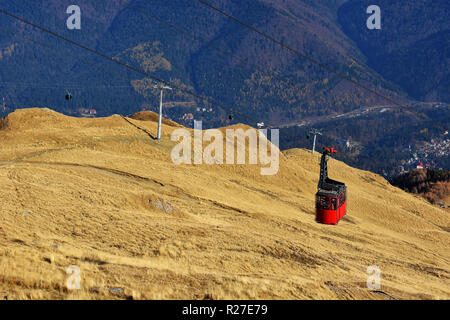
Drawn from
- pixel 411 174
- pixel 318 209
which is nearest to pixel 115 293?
pixel 318 209

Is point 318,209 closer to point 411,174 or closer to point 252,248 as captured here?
point 252,248

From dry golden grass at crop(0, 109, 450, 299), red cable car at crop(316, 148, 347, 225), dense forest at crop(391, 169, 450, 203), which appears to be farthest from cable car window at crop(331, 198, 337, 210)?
dense forest at crop(391, 169, 450, 203)

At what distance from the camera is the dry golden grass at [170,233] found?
1523 centimetres

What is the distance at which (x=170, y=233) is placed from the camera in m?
22.7

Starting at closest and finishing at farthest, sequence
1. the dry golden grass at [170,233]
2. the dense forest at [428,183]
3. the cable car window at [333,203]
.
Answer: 1. the dry golden grass at [170,233]
2. the cable car window at [333,203]
3. the dense forest at [428,183]

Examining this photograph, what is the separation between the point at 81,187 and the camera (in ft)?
96.6

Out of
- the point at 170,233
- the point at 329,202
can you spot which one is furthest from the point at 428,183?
the point at 170,233

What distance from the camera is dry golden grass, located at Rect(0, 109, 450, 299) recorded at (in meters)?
15.2

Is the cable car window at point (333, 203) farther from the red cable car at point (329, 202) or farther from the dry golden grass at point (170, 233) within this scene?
the dry golden grass at point (170, 233)

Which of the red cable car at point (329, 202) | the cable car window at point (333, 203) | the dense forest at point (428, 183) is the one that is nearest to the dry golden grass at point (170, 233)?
the red cable car at point (329, 202)

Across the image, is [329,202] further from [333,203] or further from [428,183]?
[428,183]

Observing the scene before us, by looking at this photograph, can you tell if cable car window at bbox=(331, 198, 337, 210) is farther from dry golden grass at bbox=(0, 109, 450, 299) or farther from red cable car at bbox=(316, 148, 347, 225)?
dry golden grass at bbox=(0, 109, 450, 299)

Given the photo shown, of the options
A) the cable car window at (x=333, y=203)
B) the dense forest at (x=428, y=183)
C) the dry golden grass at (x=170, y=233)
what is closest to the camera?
the dry golden grass at (x=170, y=233)
